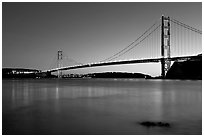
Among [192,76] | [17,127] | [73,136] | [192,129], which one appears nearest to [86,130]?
[73,136]

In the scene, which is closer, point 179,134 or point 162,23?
point 179,134

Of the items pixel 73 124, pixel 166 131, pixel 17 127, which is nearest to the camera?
pixel 166 131

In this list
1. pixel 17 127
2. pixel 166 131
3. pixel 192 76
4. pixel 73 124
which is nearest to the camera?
pixel 166 131

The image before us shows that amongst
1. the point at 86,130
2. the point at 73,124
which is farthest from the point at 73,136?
the point at 73,124

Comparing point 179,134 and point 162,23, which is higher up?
point 162,23

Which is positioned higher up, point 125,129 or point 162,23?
point 162,23

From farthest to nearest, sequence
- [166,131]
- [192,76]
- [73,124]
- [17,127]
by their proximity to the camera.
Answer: [192,76] → [73,124] → [17,127] → [166,131]

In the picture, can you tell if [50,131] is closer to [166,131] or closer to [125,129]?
[125,129]

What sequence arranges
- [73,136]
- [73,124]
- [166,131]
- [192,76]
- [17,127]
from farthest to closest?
1. [192,76]
2. [73,124]
3. [17,127]
4. [166,131]
5. [73,136]

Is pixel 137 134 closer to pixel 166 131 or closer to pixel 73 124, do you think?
pixel 166 131
